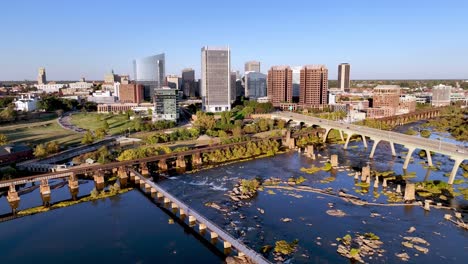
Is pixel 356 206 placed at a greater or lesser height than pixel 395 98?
lesser

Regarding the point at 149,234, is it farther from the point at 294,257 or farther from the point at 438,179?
the point at 438,179

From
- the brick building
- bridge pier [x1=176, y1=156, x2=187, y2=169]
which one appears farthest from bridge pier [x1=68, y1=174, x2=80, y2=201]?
bridge pier [x1=176, y1=156, x2=187, y2=169]

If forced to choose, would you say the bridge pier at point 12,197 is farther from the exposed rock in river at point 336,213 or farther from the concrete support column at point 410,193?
the concrete support column at point 410,193

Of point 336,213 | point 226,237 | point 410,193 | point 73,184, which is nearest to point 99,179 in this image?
point 73,184

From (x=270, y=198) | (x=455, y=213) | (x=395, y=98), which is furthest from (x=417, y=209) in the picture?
(x=395, y=98)

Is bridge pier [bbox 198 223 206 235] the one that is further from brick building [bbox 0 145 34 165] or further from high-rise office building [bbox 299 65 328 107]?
high-rise office building [bbox 299 65 328 107]

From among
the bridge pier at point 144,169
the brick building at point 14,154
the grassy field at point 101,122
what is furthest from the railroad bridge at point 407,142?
the brick building at point 14,154
